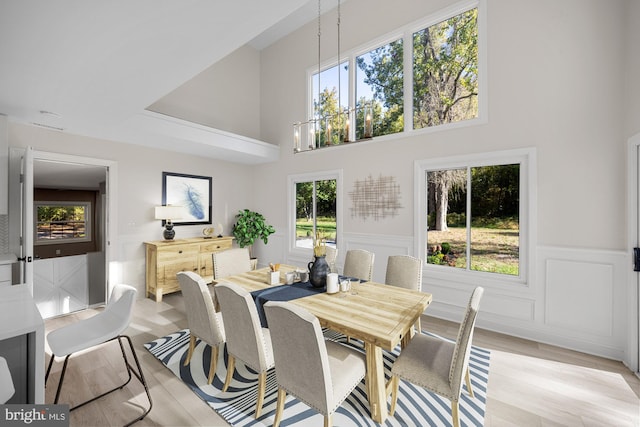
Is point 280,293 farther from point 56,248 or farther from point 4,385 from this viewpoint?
point 56,248

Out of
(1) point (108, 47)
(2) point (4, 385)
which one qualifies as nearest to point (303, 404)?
(2) point (4, 385)

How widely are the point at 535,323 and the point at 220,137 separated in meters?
4.79

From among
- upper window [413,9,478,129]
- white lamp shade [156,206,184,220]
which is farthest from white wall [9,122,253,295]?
upper window [413,9,478,129]

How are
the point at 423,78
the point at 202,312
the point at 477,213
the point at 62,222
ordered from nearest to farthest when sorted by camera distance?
the point at 202,312
the point at 477,213
the point at 423,78
the point at 62,222

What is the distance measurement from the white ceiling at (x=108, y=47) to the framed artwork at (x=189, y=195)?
165 centimetres

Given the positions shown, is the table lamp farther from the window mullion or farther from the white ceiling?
the window mullion

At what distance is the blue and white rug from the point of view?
181 cm

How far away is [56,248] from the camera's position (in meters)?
5.11

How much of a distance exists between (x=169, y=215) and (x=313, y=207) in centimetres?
238

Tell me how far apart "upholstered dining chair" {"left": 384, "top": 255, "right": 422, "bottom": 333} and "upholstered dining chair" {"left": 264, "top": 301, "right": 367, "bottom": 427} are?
134 centimetres

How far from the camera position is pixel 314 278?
2.47 m

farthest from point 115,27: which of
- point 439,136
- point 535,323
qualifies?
point 535,323

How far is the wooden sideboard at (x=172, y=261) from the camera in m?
4.09

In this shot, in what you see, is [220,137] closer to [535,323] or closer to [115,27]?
[115,27]
